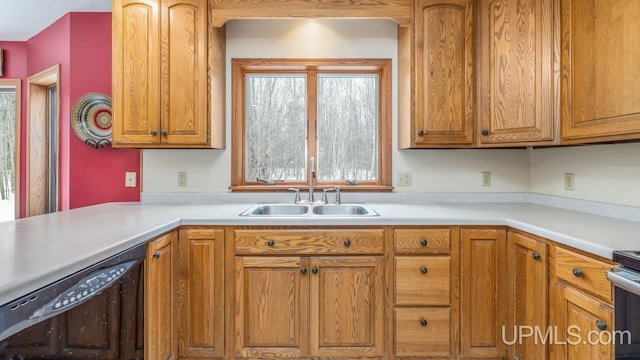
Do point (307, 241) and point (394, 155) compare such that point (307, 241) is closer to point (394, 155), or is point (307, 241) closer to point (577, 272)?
point (394, 155)

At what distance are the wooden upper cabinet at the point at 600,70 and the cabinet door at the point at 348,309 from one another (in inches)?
48.3

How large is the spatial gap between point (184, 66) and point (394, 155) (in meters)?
1.60

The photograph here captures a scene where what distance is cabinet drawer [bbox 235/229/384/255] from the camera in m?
1.86

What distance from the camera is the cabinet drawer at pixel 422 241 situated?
1.86 meters

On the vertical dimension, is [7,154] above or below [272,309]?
above

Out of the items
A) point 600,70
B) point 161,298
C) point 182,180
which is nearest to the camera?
point 600,70

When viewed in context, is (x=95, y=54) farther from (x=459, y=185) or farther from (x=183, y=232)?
(x=459, y=185)

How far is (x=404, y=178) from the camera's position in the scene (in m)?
2.58

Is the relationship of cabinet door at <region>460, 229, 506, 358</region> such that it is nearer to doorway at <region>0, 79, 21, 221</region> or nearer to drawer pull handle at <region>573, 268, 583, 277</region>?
drawer pull handle at <region>573, 268, 583, 277</region>

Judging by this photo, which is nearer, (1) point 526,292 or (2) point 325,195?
(1) point 526,292

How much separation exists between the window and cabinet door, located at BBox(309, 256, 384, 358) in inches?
35.4

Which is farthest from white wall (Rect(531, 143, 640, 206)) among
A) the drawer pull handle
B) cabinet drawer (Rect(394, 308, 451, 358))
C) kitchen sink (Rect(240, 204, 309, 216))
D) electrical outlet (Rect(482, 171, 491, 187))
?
kitchen sink (Rect(240, 204, 309, 216))

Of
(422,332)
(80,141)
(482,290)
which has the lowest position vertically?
(422,332)

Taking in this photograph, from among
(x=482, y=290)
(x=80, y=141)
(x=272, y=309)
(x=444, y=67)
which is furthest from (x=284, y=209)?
(x=80, y=141)
